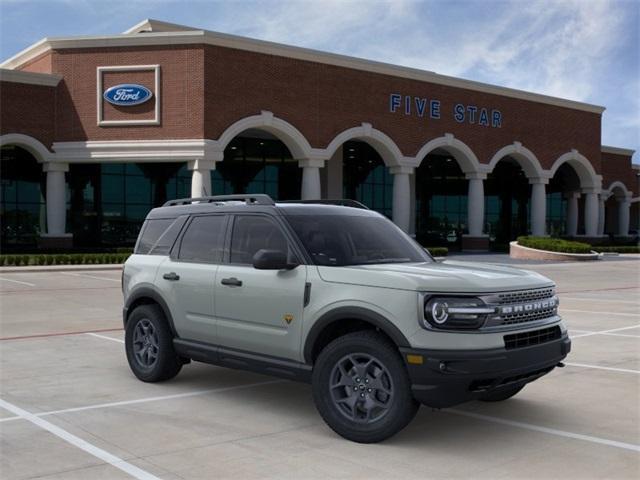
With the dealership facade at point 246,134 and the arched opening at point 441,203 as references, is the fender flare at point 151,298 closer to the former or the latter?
the dealership facade at point 246,134

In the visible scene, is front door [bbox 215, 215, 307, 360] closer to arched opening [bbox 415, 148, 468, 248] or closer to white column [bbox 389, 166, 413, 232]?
A: white column [bbox 389, 166, 413, 232]

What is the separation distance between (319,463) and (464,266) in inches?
93.2

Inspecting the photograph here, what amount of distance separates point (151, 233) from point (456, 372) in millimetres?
4463

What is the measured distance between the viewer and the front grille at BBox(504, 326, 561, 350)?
550 centimetres

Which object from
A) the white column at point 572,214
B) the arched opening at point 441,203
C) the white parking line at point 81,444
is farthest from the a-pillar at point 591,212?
the white parking line at point 81,444

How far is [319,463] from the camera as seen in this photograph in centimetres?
505

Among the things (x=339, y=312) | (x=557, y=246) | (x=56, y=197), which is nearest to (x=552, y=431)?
(x=339, y=312)

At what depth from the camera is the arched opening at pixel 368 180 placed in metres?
50.1

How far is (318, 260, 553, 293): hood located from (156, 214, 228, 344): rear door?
1.54 meters

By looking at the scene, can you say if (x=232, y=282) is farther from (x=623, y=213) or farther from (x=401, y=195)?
(x=623, y=213)

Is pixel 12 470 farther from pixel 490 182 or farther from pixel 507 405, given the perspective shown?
pixel 490 182

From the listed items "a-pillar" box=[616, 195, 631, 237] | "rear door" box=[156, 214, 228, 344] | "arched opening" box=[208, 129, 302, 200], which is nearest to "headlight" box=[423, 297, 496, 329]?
"rear door" box=[156, 214, 228, 344]

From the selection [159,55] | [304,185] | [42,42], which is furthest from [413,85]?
[42,42]

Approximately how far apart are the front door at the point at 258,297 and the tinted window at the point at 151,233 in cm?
142
